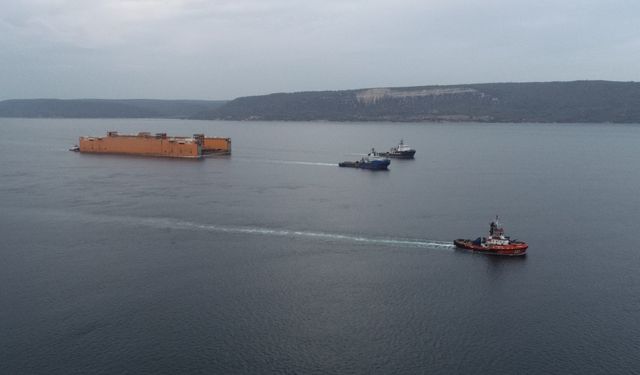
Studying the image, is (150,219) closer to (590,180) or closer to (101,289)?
(101,289)

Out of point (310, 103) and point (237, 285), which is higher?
point (310, 103)

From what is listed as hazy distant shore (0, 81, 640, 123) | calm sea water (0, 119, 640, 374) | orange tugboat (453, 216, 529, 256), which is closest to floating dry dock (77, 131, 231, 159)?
calm sea water (0, 119, 640, 374)

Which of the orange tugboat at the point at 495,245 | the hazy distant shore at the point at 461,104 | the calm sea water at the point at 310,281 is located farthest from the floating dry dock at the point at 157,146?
the hazy distant shore at the point at 461,104

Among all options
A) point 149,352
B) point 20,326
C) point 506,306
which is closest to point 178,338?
point 149,352

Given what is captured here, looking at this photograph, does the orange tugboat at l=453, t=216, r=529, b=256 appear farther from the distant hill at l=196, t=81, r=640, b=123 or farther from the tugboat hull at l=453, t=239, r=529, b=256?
the distant hill at l=196, t=81, r=640, b=123

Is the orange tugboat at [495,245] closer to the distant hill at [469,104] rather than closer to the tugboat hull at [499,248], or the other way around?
the tugboat hull at [499,248]

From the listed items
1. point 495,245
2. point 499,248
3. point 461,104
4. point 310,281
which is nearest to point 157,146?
point 310,281

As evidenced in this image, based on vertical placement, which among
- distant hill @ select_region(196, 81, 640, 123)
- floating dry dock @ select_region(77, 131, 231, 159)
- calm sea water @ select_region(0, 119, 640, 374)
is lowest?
calm sea water @ select_region(0, 119, 640, 374)
